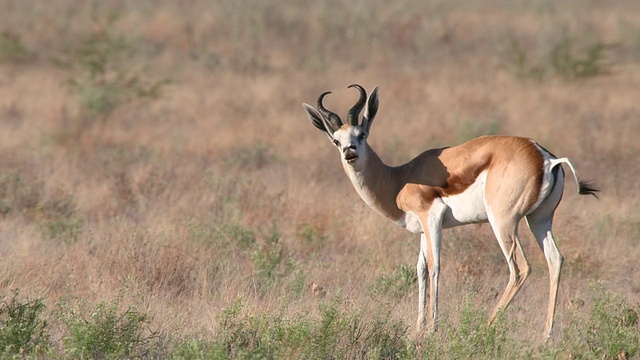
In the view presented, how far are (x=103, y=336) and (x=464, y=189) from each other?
300 cm

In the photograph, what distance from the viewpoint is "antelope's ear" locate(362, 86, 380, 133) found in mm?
7547

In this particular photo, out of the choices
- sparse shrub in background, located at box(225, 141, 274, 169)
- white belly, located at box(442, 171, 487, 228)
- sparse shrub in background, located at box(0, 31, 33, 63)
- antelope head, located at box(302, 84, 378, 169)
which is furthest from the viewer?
sparse shrub in background, located at box(0, 31, 33, 63)

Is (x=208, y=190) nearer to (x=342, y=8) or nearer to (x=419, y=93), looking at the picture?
(x=419, y=93)

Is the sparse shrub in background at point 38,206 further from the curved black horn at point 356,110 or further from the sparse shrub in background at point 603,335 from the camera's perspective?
the sparse shrub in background at point 603,335

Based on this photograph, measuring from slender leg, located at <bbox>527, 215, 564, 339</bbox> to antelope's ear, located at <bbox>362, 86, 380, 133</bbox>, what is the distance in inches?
59.0

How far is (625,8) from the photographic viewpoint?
4422cm

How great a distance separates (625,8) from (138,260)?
40.3 meters

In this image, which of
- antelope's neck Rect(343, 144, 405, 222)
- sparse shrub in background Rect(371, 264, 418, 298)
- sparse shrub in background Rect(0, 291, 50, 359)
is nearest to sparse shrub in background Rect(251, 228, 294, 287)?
sparse shrub in background Rect(371, 264, 418, 298)

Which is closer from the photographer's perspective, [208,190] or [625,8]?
[208,190]

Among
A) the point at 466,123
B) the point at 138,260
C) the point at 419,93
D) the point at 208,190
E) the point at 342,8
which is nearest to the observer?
the point at 138,260

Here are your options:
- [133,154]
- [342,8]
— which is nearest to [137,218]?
[133,154]

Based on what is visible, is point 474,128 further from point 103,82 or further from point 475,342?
point 475,342

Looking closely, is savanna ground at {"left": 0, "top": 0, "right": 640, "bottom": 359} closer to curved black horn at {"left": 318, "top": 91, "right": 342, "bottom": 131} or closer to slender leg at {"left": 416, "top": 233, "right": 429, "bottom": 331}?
slender leg at {"left": 416, "top": 233, "right": 429, "bottom": 331}

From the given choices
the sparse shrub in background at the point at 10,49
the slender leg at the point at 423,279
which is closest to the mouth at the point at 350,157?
the slender leg at the point at 423,279
